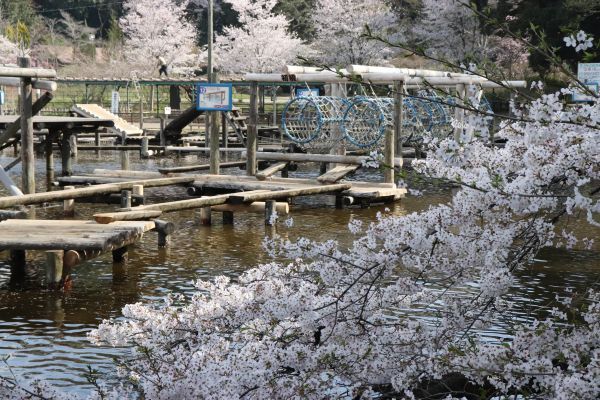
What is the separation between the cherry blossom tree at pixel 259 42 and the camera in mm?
49594

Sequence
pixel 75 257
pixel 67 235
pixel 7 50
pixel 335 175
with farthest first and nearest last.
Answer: pixel 7 50
pixel 335 175
pixel 67 235
pixel 75 257

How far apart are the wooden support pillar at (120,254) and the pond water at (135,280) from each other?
11 cm

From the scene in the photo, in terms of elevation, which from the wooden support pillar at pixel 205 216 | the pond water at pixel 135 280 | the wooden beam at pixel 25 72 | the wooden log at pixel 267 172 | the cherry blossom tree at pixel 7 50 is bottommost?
the pond water at pixel 135 280

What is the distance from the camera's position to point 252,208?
14352mm

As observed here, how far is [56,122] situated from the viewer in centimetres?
1684

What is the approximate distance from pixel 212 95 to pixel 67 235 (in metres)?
8.47

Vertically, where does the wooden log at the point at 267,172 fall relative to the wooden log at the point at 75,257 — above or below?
above

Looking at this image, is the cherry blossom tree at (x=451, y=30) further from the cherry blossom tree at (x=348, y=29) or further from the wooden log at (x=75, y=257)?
the wooden log at (x=75, y=257)

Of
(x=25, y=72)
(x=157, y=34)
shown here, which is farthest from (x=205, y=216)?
(x=157, y=34)

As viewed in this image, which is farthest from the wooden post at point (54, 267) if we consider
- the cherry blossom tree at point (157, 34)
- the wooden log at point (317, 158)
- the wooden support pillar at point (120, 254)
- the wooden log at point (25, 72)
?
the cherry blossom tree at point (157, 34)

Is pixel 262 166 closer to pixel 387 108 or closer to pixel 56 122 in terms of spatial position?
pixel 387 108

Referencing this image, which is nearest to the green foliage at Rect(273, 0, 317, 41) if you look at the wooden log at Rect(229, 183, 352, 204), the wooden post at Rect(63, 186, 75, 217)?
the wooden log at Rect(229, 183, 352, 204)

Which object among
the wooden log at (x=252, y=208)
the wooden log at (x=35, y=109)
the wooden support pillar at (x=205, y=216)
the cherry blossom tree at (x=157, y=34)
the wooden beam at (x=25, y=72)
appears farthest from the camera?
the cherry blossom tree at (x=157, y=34)

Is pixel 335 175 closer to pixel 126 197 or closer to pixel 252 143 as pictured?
pixel 252 143
